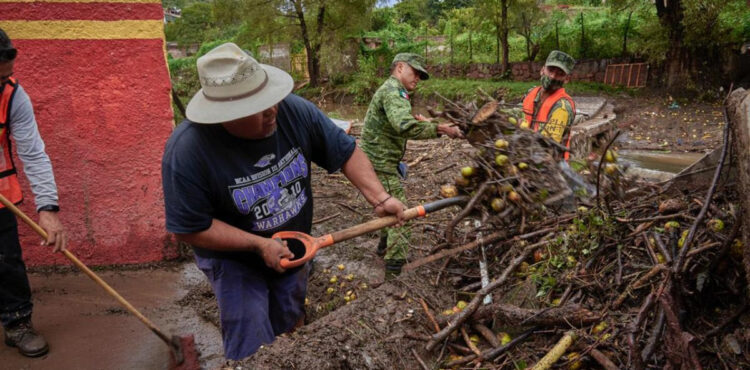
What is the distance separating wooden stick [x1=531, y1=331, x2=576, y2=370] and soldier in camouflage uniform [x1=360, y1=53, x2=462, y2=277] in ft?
6.62

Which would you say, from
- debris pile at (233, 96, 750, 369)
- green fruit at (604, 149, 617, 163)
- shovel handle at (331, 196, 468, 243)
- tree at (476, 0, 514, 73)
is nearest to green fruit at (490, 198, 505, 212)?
debris pile at (233, 96, 750, 369)

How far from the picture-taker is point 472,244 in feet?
11.2

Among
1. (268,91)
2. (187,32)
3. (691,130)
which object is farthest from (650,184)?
(187,32)

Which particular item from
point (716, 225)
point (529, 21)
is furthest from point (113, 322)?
point (529, 21)

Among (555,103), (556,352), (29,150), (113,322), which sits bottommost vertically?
(113,322)

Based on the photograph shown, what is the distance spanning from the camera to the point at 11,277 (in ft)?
11.8

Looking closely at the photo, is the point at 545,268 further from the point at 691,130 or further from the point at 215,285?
the point at 691,130

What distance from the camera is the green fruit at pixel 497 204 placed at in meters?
3.19

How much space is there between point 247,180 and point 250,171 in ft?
0.17

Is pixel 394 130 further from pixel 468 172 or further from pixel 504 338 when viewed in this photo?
pixel 504 338

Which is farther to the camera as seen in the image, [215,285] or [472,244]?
[472,244]

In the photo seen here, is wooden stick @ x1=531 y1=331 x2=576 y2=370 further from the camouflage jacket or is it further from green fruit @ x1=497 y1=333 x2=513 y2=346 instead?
the camouflage jacket

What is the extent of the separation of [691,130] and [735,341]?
40.3ft

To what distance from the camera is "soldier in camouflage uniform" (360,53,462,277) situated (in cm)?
434
